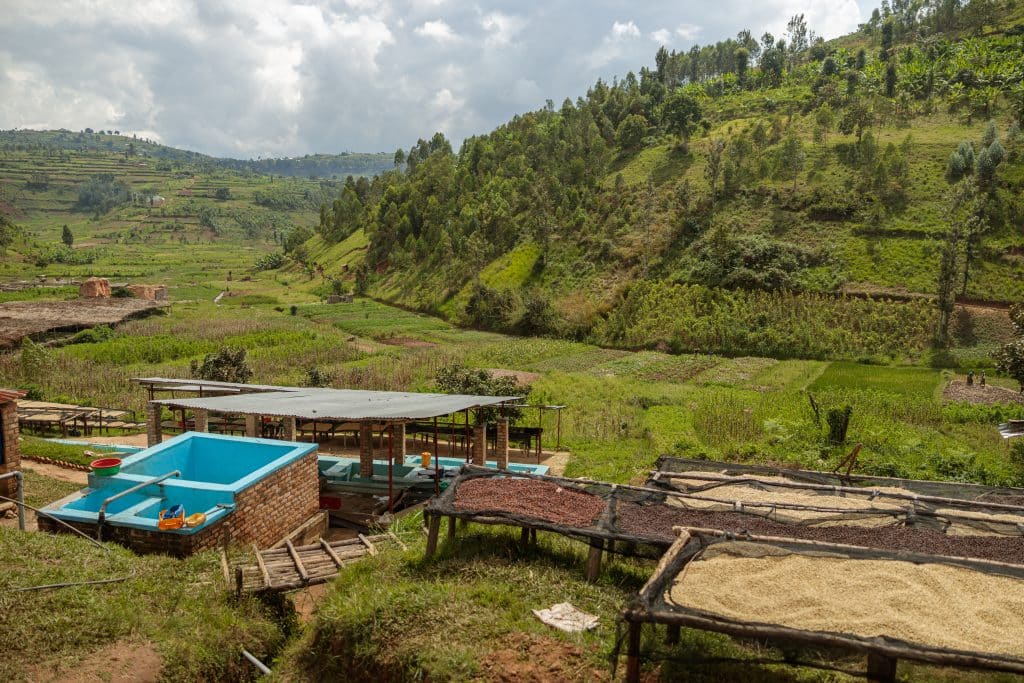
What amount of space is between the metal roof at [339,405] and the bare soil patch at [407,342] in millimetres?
19306

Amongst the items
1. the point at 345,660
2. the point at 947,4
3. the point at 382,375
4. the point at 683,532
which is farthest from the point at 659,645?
the point at 947,4

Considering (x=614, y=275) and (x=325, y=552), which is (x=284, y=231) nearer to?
(x=614, y=275)

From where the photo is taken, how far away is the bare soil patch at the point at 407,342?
113 feet

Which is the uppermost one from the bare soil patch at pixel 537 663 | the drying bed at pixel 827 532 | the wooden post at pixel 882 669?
the drying bed at pixel 827 532

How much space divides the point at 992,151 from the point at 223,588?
1800 inches

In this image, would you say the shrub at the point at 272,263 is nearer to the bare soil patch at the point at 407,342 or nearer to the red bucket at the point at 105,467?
the bare soil patch at the point at 407,342

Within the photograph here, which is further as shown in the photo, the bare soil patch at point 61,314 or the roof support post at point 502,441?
the bare soil patch at point 61,314

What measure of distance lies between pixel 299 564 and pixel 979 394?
22955mm

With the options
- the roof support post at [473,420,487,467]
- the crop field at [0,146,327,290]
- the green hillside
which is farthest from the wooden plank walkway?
the crop field at [0,146,327,290]

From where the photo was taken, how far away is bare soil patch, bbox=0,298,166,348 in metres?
32.8

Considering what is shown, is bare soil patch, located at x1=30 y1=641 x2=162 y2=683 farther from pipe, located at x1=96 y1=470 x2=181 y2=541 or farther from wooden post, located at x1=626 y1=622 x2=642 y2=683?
wooden post, located at x1=626 y1=622 x2=642 y2=683

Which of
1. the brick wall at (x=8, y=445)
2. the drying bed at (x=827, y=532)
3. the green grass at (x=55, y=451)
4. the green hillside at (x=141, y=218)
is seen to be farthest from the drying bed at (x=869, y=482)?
the green hillside at (x=141, y=218)

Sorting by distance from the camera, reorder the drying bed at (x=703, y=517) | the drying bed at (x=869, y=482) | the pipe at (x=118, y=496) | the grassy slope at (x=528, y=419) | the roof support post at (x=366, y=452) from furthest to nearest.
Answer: the roof support post at (x=366, y=452)
the drying bed at (x=869, y=482)
the pipe at (x=118, y=496)
the drying bed at (x=703, y=517)
the grassy slope at (x=528, y=419)

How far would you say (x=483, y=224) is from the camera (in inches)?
2114
